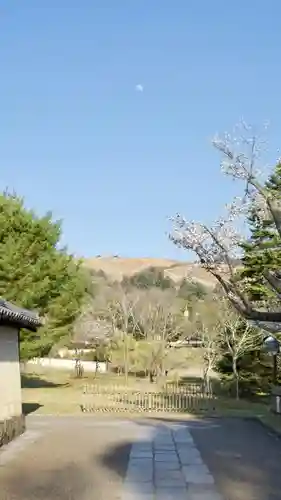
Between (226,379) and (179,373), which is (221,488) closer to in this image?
(226,379)

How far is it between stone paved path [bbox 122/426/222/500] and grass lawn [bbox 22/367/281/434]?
13.4 ft

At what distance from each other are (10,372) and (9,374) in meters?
0.15

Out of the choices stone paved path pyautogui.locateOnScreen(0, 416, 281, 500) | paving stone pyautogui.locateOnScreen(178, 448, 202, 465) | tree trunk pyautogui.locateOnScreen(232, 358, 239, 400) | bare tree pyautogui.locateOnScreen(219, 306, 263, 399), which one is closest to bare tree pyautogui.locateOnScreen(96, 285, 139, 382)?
bare tree pyautogui.locateOnScreen(219, 306, 263, 399)

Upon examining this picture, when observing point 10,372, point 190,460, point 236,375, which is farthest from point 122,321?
point 190,460

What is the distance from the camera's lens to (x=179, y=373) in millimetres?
40469

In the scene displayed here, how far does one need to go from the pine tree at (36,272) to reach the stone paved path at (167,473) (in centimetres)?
1284

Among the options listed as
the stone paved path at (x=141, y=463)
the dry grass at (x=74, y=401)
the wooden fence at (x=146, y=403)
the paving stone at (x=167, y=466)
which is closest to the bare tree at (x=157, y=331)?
the dry grass at (x=74, y=401)

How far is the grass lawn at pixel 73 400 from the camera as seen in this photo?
2178 cm

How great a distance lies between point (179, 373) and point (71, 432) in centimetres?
2509

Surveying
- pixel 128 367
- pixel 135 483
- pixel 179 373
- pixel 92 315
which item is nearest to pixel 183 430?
pixel 135 483

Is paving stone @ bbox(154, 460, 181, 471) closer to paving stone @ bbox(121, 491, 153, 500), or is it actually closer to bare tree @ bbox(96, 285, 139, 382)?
paving stone @ bbox(121, 491, 153, 500)

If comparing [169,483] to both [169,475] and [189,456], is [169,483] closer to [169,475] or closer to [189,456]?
[169,475]

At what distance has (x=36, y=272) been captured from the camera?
26.0 m

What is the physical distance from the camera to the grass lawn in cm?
2178
